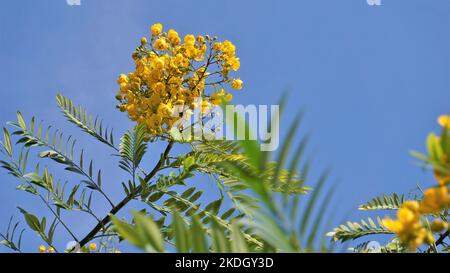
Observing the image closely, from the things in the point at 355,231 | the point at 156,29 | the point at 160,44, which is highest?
the point at 156,29

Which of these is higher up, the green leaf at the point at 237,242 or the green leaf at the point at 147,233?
the green leaf at the point at 147,233

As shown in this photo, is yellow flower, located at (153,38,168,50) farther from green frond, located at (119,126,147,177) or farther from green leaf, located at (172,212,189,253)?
green leaf, located at (172,212,189,253)

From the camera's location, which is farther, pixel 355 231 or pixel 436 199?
pixel 355 231

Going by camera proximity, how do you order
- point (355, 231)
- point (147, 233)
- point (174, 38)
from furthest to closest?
point (174, 38) < point (355, 231) < point (147, 233)

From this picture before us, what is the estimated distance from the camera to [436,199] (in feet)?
1.86

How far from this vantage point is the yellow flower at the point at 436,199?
56 centimetres

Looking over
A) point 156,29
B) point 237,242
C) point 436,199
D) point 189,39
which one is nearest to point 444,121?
point 436,199

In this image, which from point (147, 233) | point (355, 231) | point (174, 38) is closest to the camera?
point (147, 233)

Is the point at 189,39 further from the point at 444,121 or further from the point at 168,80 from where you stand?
the point at 444,121

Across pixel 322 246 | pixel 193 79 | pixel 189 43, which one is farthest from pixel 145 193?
pixel 322 246

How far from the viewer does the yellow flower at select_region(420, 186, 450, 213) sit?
560mm

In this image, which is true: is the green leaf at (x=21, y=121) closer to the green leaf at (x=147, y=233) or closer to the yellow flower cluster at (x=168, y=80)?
the yellow flower cluster at (x=168, y=80)

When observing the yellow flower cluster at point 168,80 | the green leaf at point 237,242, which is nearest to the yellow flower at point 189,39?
the yellow flower cluster at point 168,80
